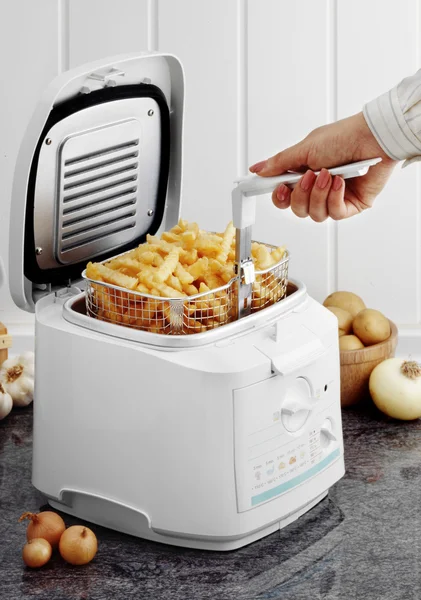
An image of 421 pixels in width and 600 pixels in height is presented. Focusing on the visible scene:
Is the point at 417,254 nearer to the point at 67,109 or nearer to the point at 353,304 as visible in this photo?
the point at 353,304

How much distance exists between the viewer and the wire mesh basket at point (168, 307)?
3.87ft

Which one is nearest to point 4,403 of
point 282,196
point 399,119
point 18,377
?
point 18,377

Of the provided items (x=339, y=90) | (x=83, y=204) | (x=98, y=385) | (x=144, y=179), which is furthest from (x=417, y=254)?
(x=98, y=385)

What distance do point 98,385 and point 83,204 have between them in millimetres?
303

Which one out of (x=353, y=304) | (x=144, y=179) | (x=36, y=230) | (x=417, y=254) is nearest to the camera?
(x=36, y=230)

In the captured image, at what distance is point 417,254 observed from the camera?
1.87 meters

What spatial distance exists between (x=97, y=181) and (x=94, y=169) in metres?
0.02

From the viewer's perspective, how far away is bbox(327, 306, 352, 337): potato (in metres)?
1.69

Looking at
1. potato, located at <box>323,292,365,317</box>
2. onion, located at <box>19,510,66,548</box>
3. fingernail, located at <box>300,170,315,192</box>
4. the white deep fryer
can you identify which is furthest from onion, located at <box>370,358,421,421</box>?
onion, located at <box>19,510,66,548</box>

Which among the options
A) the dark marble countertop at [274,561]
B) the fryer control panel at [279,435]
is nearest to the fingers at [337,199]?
the fryer control panel at [279,435]

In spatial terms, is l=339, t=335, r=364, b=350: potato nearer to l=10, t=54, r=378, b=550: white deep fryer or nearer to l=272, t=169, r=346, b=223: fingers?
l=10, t=54, r=378, b=550: white deep fryer

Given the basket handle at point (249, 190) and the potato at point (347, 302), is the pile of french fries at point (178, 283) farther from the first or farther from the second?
the potato at point (347, 302)

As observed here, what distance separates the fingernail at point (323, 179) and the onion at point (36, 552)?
57 cm

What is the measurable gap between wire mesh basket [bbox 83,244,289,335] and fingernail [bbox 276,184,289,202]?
9 centimetres
